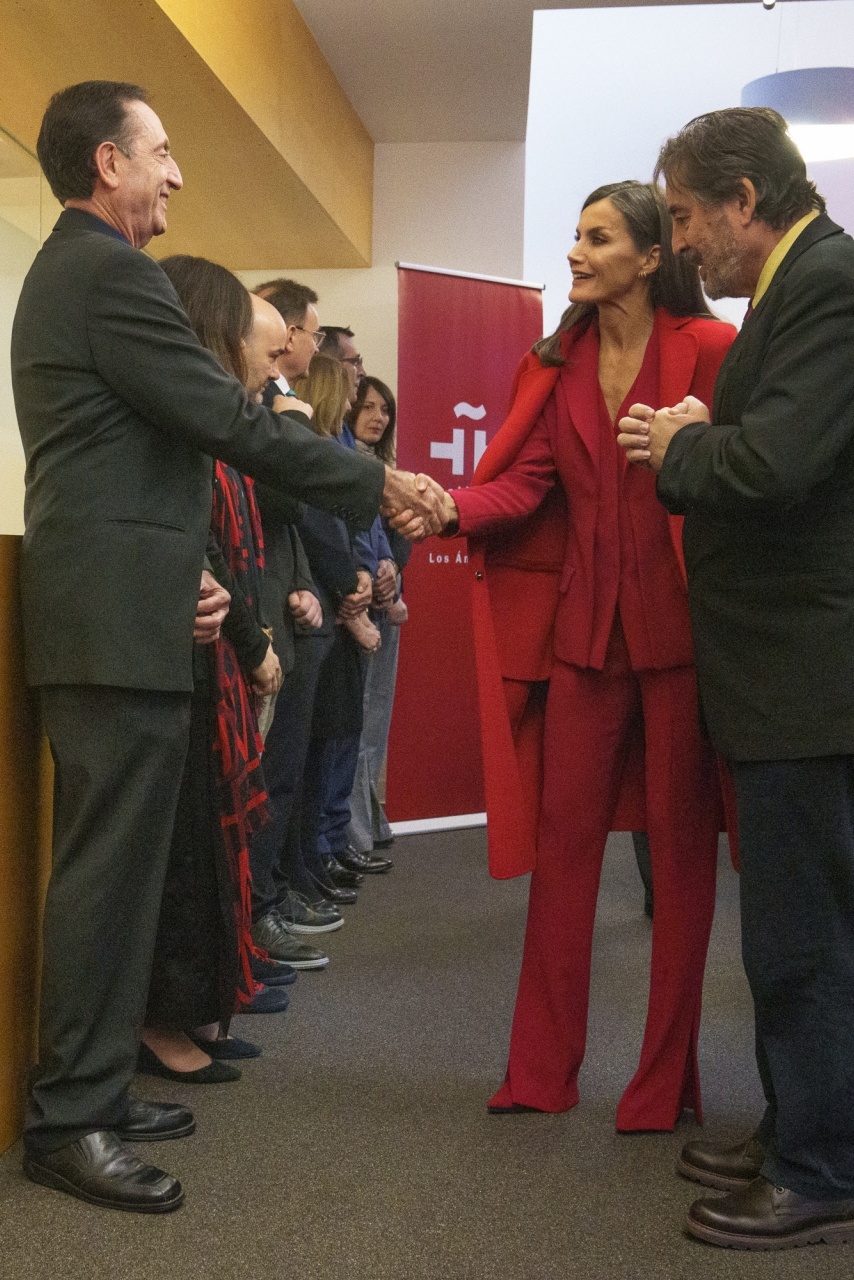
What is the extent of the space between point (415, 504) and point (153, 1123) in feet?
3.77

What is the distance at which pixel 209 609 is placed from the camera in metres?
2.23

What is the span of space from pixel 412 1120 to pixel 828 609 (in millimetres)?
1204

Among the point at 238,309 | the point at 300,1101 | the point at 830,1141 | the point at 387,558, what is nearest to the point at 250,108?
the point at 387,558

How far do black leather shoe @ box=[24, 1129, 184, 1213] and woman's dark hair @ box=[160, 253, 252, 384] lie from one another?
4.75 feet

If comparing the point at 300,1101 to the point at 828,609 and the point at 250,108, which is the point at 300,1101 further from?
the point at 250,108

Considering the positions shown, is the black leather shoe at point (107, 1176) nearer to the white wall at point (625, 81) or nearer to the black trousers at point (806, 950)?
the black trousers at point (806, 950)

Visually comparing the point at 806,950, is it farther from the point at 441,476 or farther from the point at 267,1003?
the point at 441,476

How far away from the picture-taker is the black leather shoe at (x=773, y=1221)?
1.88m

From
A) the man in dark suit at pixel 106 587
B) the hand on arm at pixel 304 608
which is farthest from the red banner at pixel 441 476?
the man in dark suit at pixel 106 587

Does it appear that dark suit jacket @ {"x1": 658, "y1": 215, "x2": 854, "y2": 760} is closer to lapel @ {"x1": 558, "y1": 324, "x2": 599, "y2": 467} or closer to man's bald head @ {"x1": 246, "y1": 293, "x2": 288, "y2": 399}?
lapel @ {"x1": 558, "y1": 324, "x2": 599, "y2": 467}

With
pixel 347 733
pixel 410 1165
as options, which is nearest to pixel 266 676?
pixel 410 1165

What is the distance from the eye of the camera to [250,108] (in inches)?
174

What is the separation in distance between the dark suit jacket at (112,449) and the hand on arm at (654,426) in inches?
22.3

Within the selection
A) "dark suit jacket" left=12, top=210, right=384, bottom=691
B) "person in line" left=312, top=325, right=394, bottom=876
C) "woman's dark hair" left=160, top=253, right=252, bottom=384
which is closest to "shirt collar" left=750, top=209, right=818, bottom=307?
"dark suit jacket" left=12, top=210, right=384, bottom=691
